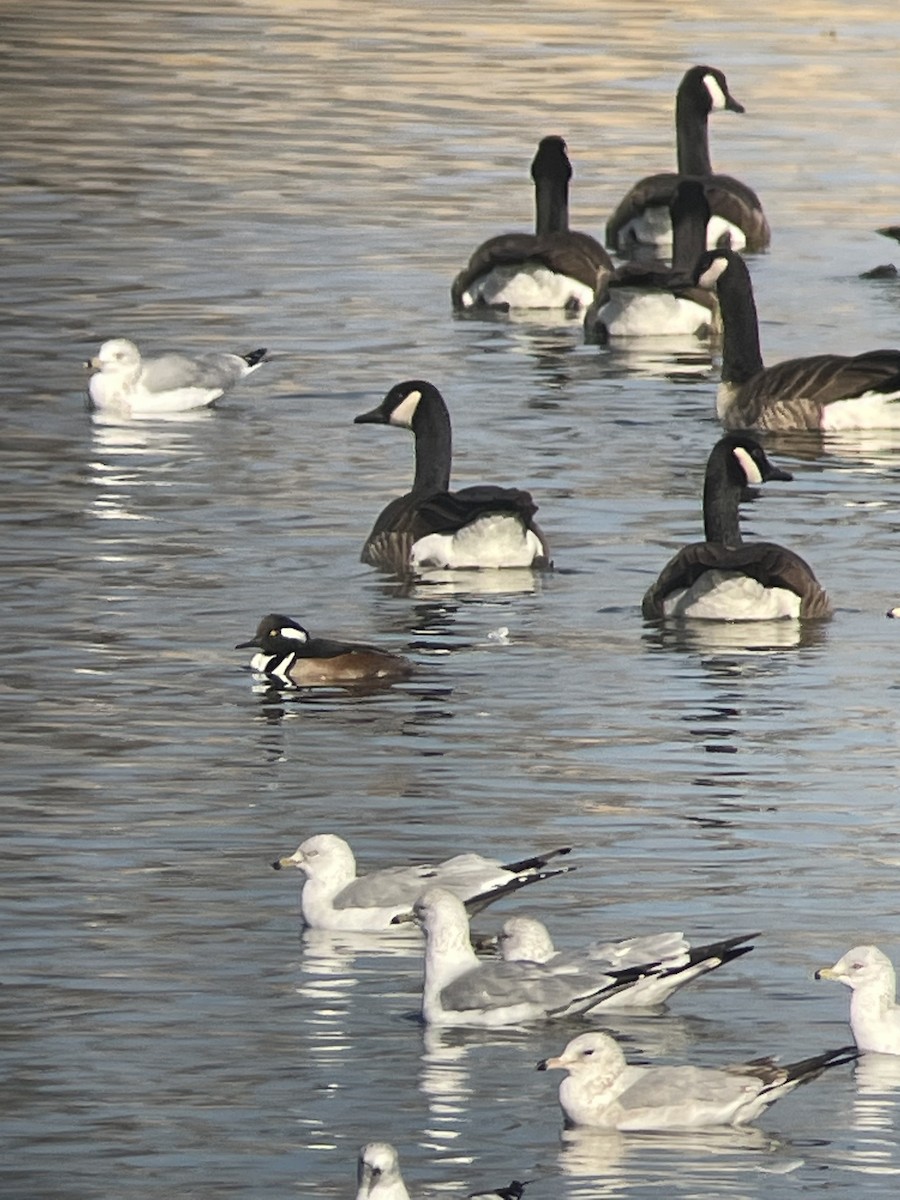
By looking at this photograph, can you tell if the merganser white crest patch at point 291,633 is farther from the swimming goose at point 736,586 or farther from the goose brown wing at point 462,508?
the goose brown wing at point 462,508

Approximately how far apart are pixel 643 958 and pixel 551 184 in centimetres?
2206

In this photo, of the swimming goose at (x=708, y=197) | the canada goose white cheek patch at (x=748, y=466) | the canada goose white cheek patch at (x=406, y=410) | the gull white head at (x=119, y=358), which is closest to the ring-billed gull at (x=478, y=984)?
the canada goose white cheek patch at (x=748, y=466)

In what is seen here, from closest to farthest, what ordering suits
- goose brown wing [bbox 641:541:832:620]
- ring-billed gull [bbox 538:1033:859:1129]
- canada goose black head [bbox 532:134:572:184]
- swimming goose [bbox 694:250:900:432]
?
ring-billed gull [bbox 538:1033:859:1129] < goose brown wing [bbox 641:541:832:620] < swimming goose [bbox 694:250:900:432] < canada goose black head [bbox 532:134:572:184]

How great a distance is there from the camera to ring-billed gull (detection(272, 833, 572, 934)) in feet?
40.5

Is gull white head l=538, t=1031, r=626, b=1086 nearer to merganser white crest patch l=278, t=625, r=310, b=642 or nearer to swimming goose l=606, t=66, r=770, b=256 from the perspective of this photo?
merganser white crest patch l=278, t=625, r=310, b=642

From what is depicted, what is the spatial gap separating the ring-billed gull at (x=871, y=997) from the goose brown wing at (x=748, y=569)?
676 centimetres

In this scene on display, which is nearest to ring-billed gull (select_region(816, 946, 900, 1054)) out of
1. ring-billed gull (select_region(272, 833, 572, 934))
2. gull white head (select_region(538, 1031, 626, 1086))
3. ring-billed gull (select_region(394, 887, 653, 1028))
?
ring-billed gull (select_region(394, 887, 653, 1028))

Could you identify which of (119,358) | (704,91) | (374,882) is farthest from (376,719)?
(704,91)

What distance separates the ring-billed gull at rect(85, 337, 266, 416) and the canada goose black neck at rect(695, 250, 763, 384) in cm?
344

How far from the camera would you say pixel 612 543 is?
20.2 m

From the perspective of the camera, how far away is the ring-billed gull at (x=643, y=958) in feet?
36.6

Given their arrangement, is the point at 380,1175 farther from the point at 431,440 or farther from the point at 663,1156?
the point at 431,440

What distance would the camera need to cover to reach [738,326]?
1025 inches

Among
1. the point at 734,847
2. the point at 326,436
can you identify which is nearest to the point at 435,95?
the point at 326,436
